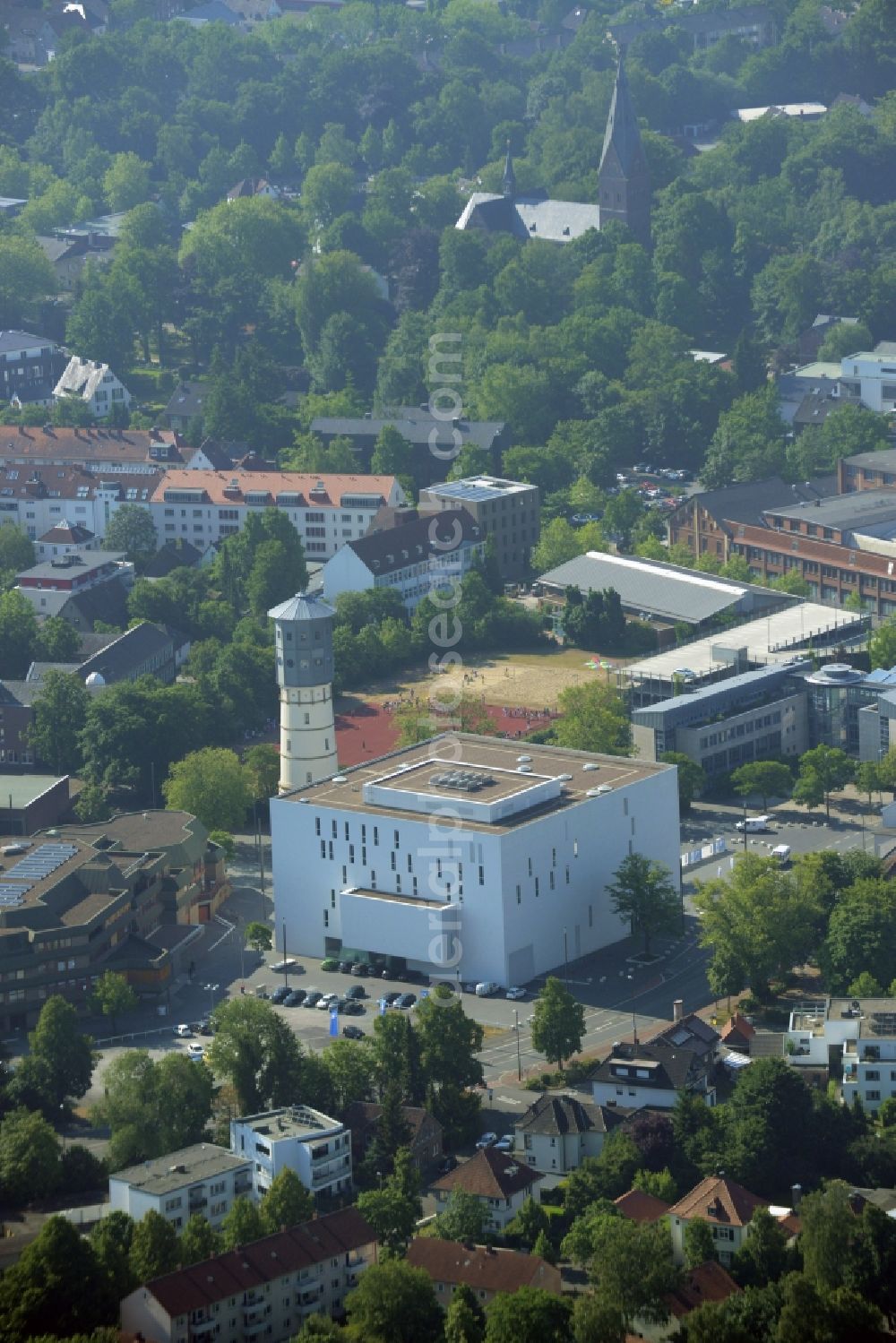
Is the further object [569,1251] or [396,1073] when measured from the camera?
[396,1073]

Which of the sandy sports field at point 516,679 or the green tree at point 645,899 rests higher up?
the sandy sports field at point 516,679

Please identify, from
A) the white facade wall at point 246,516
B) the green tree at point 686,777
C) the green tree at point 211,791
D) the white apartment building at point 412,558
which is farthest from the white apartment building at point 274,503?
the green tree at point 686,777

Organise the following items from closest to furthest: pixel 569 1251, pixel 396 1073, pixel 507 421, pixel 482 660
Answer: pixel 569 1251, pixel 396 1073, pixel 482 660, pixel 507 421

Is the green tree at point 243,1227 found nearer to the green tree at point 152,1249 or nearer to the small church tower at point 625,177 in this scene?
the green tree at point 152,1249

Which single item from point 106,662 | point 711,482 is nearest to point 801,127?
point 711,482

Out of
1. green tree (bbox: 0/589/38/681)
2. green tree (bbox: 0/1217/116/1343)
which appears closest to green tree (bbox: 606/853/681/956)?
green tree (bbox: 0/1217/116/1343)

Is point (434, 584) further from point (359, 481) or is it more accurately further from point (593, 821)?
point (593, 821)

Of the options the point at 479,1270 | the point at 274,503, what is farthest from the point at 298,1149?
the point at 274,503
